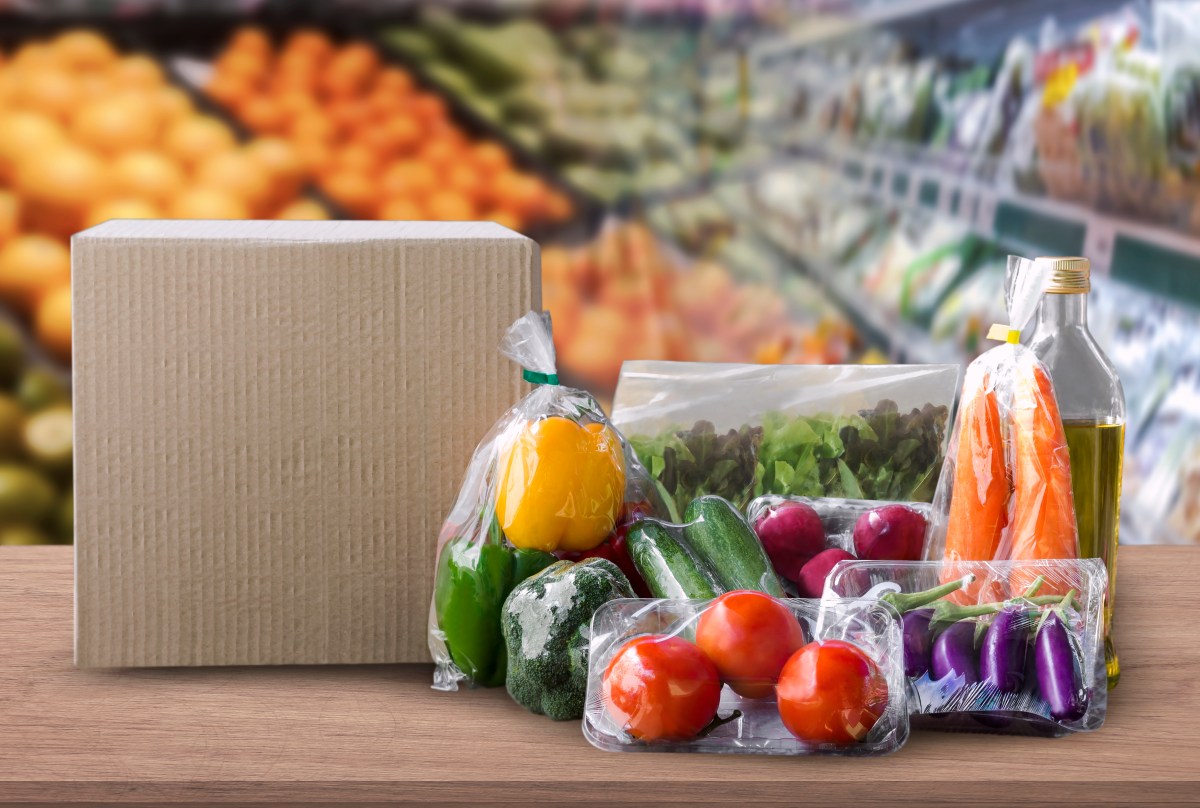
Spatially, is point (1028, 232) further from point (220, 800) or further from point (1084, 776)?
point (220, 800)

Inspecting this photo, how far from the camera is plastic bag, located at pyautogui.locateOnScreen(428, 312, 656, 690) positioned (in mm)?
867

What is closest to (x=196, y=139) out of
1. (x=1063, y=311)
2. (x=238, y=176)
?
(x=238, y=176)

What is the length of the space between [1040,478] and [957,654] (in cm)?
15

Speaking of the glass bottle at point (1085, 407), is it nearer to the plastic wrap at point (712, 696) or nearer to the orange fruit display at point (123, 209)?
the plastic wrap at point (712, 696)

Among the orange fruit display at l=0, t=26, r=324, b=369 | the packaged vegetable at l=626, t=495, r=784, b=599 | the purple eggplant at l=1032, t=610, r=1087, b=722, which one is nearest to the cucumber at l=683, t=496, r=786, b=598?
the packaged vegetable at l=626, t=495, r=784, b=599

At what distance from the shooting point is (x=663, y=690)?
2.42 feet

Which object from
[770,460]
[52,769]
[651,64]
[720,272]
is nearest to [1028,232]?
[720,272]

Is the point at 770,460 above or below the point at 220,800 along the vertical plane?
above

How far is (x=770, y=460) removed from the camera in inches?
43.0

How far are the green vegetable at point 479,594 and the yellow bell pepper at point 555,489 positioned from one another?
0.02 meters

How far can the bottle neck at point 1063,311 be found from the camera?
0.88m

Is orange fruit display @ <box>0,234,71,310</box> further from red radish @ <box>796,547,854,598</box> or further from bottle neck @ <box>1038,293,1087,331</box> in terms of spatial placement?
bottle neck @ <box>1038,293,1087,331</box>

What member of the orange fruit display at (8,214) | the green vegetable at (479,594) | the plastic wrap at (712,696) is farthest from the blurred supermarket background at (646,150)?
the plastic wrap at (712,696)

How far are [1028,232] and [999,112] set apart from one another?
0.68 ft
